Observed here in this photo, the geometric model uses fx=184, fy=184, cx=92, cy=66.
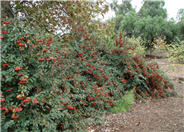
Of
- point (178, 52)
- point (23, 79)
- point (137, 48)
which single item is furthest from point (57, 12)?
point (178, 52)

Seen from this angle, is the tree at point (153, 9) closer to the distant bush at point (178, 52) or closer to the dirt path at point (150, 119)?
the distant bush at point (178, 52)

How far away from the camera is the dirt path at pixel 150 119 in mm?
3359

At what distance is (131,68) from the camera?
5.16m

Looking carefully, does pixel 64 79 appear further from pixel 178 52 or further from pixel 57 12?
pixel 178 52

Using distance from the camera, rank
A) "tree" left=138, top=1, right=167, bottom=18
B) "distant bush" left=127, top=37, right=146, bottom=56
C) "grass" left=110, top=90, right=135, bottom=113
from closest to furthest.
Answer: "grass" left=110, top=90, right=135, bottom=113
"distant bush" left=127, top=37, right=146, bottom=56
"tree" left=138, top=1, right=167, bottom=18

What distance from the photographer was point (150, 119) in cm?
378

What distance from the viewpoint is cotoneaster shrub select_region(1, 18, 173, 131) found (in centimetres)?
231

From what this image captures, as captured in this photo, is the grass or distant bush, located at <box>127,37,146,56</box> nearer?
the grass

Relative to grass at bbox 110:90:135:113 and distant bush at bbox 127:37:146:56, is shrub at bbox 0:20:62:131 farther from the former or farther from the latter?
distant bush at bbox 127:37:146:56

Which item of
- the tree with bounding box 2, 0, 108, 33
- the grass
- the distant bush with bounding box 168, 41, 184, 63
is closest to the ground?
the grass

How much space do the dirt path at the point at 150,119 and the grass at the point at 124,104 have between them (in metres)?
0.13

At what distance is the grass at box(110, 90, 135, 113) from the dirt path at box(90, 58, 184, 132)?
0.42 ft

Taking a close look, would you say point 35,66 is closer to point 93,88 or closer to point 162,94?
point 93,88

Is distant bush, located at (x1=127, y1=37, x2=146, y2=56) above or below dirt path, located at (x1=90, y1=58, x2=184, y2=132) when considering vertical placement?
above
